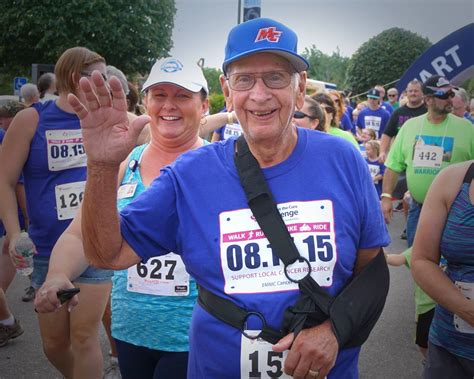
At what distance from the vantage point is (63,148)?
11.6 ft

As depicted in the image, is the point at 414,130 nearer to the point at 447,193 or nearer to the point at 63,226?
the point at 447,193

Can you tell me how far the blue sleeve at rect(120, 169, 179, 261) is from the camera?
191cm

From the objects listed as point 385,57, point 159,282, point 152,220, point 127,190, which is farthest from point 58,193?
point 385,57

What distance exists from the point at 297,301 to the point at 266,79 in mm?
771

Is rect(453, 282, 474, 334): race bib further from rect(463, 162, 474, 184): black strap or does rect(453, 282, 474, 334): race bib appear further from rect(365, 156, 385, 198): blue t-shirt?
rect(365, 156, 385, 198): blue t-shirt

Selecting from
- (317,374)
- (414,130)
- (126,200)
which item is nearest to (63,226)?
(126,200)

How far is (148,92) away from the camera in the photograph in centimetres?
296

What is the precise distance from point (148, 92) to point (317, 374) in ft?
5.75

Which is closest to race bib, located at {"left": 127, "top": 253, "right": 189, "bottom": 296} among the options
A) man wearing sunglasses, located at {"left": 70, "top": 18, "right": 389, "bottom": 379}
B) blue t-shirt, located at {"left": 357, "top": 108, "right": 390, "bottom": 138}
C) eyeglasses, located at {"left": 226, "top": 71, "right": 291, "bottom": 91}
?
man wearing sunglasses, located at {"left": 70, "top": 18, "right": 389, "bottom": 379}

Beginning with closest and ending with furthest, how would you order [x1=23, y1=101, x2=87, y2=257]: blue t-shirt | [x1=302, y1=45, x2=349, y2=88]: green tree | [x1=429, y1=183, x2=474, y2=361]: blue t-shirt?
[x1=429, y1=183, x2=474, y2=361]: blue t-shirt → [x1=23, y1=101, x2=87, y2=257]: blue t-shirt → [x1=302, y1=45, x2=349, y2=88]: green tree

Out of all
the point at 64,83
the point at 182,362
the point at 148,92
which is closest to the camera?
the point at 182,362

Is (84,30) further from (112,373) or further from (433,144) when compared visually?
(112,373)

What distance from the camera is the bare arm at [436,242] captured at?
99.1 inches

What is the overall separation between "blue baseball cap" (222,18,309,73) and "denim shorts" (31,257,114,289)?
5.79 feet
